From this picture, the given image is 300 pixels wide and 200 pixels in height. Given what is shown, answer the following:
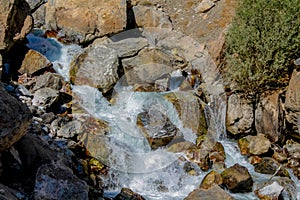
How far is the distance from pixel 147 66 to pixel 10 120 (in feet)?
22.6

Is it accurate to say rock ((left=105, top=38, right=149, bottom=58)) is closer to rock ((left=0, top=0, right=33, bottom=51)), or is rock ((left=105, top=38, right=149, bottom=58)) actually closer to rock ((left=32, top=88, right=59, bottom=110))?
rock ((left=0, top=0, right=33, bottom=51))

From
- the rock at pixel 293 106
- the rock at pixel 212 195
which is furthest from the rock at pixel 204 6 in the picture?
the rock at pixel 212 195

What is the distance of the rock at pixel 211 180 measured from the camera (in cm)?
803

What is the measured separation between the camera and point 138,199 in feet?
24.5

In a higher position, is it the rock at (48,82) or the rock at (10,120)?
the rock at (10,120)

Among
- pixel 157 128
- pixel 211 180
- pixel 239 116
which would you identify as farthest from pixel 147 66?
pixel 211 180

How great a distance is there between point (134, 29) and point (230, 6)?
3.53 metres

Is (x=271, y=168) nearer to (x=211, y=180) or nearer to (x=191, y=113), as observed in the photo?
(x=211, y=180)

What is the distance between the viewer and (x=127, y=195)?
7500 mm

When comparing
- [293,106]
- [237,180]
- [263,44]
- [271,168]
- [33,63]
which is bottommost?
[271,168]

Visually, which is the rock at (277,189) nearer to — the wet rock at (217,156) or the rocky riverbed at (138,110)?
the rocky riverbed at (138,110)

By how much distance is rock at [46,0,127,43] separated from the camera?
41.4ft

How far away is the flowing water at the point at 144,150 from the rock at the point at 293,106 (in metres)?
1.50

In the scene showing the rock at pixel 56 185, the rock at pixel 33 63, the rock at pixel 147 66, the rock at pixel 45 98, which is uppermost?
the rock at pixel 56 185
